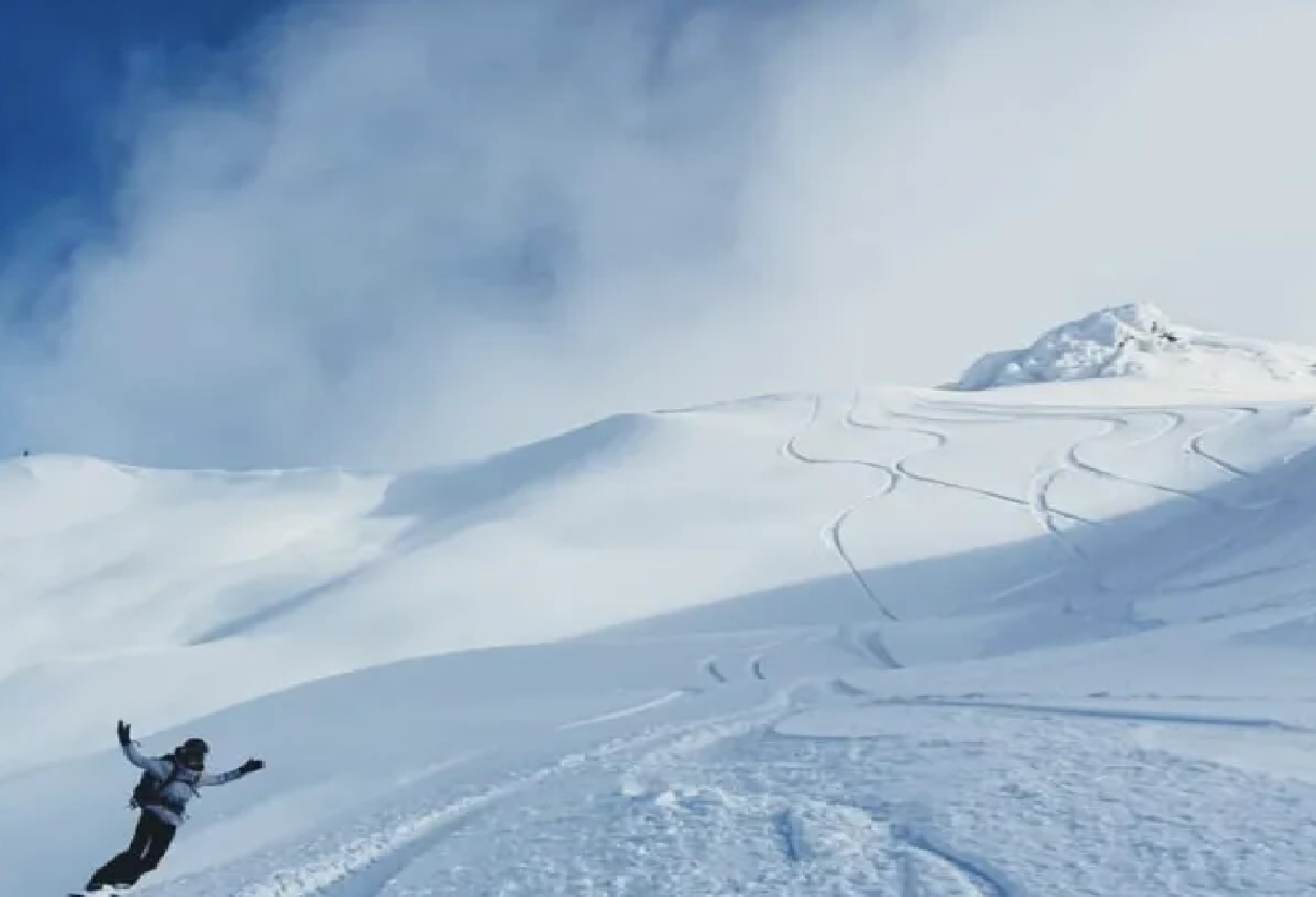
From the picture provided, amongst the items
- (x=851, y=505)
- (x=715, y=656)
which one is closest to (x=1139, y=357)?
(x=851, y=505)

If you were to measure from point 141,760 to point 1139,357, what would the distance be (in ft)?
264

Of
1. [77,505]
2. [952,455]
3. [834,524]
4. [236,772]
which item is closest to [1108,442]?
[952,455]

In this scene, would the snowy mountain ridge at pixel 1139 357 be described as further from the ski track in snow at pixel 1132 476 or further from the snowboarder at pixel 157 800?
the snowboarder at pixel 157 800

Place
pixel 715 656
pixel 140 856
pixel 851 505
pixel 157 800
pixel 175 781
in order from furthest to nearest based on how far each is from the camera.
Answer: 1. pixel 851 505
2. pixel 715 656
3. pixel 175 781
4. pixel 157 800
5. pixel 140 856

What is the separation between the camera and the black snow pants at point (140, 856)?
993 centimetres

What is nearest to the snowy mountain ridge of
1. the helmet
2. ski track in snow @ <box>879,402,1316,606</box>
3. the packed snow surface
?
the packed snow surface

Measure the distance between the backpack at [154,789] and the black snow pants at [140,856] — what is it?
0.09 meters

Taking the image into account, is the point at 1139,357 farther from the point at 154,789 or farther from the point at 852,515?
the point at 154,789

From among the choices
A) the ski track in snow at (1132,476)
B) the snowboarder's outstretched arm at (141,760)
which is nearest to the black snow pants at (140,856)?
the snowboarder's outstretched arm at (141,760)

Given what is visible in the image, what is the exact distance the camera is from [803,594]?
84.8 feet

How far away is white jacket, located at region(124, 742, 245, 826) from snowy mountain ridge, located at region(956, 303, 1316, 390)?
6640 cm

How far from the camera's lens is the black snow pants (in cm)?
993

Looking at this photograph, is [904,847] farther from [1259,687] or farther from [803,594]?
[803,594]

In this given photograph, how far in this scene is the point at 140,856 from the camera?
10.1m
